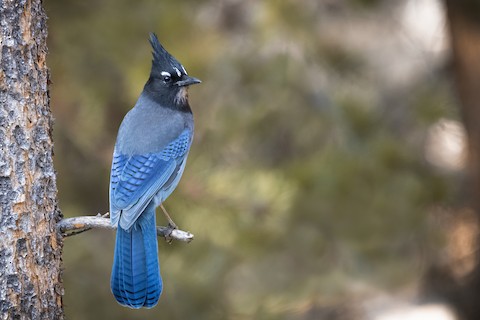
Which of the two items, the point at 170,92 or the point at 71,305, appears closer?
the point at 170,92

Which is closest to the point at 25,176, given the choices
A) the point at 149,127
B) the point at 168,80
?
the point at 149,127

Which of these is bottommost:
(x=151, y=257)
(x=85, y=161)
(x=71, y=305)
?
(x=151, y=257)

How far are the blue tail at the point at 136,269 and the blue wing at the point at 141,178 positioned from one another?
0.05 metres

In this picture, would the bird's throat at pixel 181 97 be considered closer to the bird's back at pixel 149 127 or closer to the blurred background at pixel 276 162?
the bird's back at pixel 149 127

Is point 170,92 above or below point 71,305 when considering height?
above

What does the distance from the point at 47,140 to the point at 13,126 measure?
0.11 m

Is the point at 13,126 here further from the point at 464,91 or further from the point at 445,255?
the point at 445,255

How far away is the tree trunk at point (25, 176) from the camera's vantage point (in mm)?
2523

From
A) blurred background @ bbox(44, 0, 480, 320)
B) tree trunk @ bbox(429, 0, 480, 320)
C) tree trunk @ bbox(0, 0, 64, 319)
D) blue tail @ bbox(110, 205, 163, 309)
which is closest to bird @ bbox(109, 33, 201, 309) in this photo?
blue tail @ bbox(110, 205, 163, 309)

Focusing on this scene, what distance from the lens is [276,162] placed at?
23.4 feet

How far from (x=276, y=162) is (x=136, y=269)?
444cm

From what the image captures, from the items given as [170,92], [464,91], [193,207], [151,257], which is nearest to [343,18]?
[464,91]

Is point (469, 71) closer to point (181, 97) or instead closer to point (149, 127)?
point (181, 97)

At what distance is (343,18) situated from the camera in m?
7.72
